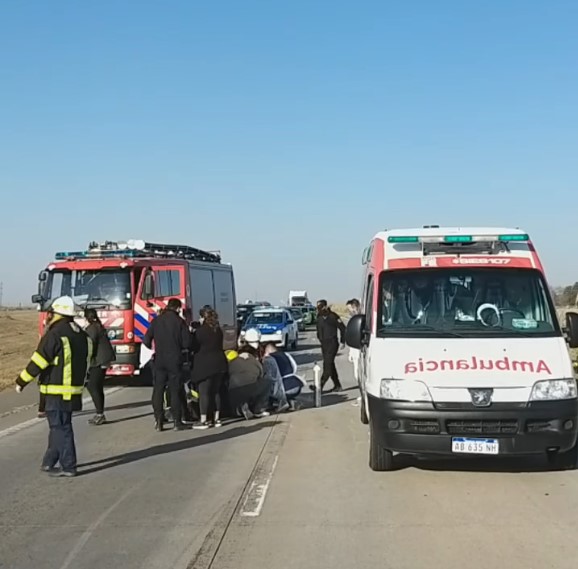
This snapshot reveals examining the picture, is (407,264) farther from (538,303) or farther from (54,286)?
(54,286)

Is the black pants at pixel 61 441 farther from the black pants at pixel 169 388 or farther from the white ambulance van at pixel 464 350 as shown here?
the black pants at pixel 169 388

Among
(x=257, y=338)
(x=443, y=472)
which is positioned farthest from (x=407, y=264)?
(x=257, y=338)

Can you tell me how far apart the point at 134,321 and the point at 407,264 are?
10.2 m

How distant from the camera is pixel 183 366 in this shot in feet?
41.0

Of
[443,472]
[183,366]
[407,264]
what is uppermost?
[407,264]

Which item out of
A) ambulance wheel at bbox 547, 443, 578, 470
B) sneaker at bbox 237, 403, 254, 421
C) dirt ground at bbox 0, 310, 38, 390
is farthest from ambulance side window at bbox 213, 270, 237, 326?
ambulance wheel at bbox 547, 443, 578, 470

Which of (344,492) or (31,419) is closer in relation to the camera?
(344,492)

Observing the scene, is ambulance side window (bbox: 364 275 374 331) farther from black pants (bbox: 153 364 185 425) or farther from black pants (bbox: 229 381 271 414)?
black pants (bbox: 229 381 271 414)

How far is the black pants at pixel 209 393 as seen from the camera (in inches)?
479

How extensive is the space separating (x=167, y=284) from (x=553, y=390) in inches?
505

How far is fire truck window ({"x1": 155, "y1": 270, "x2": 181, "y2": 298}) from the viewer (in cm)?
1917

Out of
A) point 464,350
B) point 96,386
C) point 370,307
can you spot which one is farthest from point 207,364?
point 464,350

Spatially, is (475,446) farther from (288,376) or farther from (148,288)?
(148,288)

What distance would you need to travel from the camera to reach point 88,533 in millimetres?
6566
